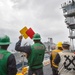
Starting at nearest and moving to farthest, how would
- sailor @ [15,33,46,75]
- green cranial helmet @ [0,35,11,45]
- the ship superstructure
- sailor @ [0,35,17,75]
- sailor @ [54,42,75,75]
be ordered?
sailor @ [0,35,17,75]
green cranial helmet @ [0,35,11,45]
sailor @ [54,42,75,75]
sailor @ [15,33,46,75]
the ship superstructure

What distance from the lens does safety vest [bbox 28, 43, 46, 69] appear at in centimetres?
783

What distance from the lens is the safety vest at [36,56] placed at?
25.7 feet

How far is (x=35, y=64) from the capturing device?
7918 mm

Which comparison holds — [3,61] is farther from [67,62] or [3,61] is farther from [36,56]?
[36,56]

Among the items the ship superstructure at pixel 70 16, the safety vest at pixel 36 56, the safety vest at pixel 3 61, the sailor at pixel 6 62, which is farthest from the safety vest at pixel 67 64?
the ship superstructure at pixel 70 16

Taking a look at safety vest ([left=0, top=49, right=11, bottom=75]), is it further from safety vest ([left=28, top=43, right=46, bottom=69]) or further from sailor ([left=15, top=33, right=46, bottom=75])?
safety vest ([left=28, top=43, right=46, bottom=69])

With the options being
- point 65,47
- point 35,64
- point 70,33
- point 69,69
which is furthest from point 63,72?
point 70,33

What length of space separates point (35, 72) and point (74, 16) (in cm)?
7567

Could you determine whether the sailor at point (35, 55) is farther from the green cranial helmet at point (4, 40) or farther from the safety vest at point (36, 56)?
the green cranial helmet at point (4, 40)

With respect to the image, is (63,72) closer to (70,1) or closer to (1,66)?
(1,66)

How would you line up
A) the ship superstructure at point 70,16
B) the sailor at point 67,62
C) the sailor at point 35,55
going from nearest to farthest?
the sailor at point 67,62
the sailor at point 35,55
the ship superstructure at point 70,16

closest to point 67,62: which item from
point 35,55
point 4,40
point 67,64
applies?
point 67,64

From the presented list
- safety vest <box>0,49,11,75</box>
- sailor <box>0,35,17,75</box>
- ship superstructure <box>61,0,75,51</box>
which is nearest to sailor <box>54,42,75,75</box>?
sailor <box>0,35,17,75</box>

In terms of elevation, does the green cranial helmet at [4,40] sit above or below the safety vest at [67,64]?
above
